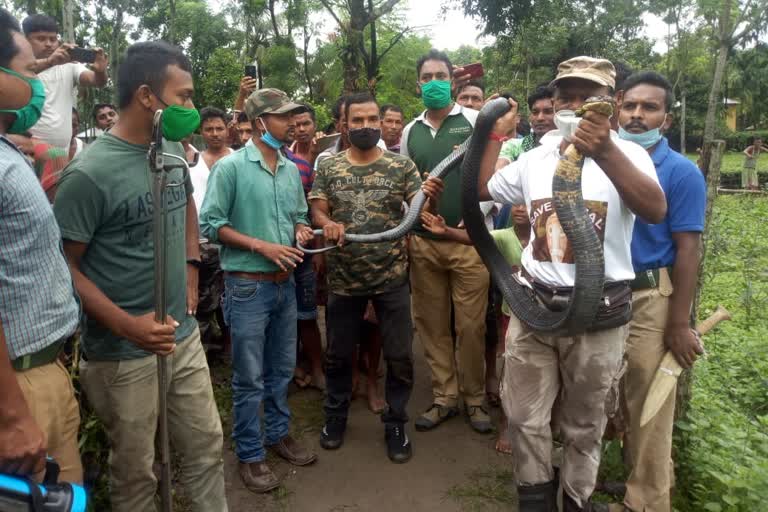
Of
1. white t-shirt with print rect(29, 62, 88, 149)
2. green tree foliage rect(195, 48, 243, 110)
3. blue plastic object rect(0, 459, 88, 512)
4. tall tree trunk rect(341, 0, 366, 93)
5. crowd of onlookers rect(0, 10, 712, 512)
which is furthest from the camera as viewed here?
green tree foliage rect(195, 48, 243, 110)

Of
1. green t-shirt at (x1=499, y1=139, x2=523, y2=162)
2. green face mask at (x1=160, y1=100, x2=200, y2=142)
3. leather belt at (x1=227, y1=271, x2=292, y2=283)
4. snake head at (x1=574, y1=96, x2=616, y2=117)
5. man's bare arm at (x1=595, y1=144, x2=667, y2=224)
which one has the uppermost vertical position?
snake head at (x1=574, y1=96, x2=616, y2=117)

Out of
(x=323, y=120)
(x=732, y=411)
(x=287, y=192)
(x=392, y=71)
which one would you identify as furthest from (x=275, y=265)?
(x=392, y=71)

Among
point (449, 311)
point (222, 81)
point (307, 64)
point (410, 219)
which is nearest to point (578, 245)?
point (410, 219)

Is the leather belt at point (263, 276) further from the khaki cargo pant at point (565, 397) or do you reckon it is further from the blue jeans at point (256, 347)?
the khaki cargo pant at point (565, 397)

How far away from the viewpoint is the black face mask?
12.3 feet

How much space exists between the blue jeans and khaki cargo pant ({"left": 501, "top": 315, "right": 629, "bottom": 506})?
1.49m

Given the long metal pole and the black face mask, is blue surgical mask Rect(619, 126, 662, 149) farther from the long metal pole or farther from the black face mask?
the long metal pole

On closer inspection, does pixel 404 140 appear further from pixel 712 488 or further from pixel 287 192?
pixel 712 488

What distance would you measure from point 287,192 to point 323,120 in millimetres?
14447

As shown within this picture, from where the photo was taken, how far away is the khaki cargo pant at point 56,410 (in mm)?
1919

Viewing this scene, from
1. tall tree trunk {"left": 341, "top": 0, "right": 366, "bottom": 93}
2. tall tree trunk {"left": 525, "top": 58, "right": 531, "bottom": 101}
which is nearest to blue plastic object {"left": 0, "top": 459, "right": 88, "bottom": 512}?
tall tree trunk {"left": 341, "top": 0, "right": 366, "bottom": 93}

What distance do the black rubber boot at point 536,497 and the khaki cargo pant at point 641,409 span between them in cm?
54

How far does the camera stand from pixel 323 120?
57.5 feet

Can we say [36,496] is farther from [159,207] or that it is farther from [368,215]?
[368,215]
